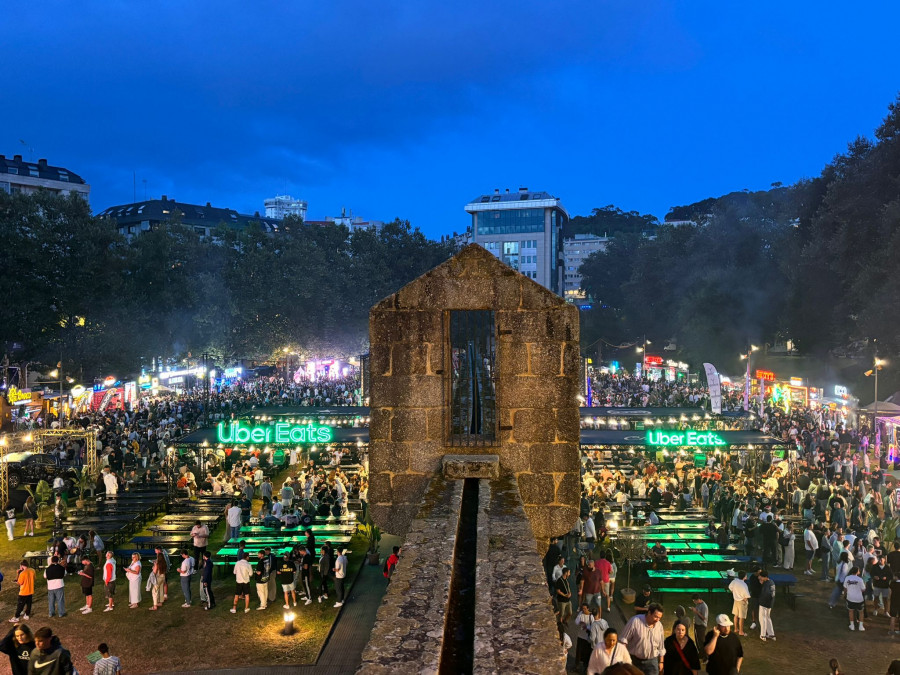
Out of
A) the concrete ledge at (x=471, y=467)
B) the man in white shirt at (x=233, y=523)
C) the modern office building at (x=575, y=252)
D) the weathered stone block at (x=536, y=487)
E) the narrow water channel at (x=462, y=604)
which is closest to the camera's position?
the narrow water channel at (x=462, y=604)

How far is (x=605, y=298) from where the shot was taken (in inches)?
3187

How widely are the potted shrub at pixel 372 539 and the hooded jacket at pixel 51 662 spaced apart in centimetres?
637

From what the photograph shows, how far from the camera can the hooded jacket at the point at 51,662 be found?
8.37 meters

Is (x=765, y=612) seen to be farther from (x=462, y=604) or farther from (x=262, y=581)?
(x=262, y=581)

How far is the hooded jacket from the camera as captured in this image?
8.37 metres

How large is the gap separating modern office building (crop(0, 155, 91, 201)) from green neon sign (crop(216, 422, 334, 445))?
191ft

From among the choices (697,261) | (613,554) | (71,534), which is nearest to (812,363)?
(697,261)

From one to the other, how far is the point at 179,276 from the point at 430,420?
4739 cm

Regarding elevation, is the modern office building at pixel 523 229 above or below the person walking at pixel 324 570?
above

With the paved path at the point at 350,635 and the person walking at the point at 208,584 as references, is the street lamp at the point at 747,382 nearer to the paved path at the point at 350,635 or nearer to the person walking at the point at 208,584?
the paved path at the point at 350,635

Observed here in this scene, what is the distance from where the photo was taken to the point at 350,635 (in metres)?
11.6

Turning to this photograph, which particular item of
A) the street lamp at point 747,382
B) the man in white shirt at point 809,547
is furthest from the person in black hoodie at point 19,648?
the street lamp at point 747,382

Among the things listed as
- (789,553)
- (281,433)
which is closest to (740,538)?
(789,553)

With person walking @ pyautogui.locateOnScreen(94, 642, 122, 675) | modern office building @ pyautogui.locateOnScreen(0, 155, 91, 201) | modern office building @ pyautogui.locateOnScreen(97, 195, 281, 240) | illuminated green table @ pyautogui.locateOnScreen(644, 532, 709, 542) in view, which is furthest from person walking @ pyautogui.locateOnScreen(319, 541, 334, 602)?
modern office building @ pyautogui.locateOnScreen(97, 195, 281, 240)
